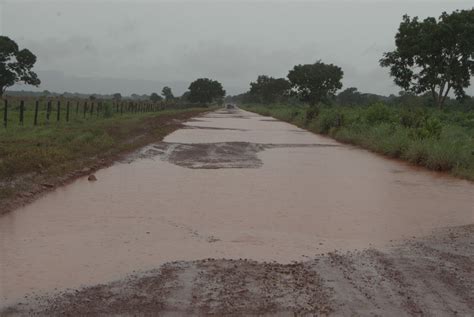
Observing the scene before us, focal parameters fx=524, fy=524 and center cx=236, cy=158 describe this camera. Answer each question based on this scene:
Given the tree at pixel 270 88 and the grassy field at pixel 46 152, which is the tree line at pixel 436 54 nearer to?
the grassy field at pixel 46 152

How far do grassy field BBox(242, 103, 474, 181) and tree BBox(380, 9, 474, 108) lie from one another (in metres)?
8.30

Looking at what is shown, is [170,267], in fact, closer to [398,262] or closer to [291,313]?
[291,313]

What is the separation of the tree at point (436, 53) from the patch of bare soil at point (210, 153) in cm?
1754

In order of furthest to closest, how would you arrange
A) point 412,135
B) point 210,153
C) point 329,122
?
point 329,122
point 412,135
point 210,153

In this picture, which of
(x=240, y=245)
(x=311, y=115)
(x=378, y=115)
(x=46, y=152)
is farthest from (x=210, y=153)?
(x=311, y=115)

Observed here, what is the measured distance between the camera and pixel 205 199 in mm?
9070

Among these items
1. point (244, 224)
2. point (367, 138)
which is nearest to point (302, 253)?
point (244, 224)

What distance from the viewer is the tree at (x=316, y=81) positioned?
61578 mm

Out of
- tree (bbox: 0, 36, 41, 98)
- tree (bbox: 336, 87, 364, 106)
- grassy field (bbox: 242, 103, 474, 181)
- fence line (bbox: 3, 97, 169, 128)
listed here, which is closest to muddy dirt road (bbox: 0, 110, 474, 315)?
grassy field (bbox: 242, 103, 474, 181)

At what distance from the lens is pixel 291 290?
4.63m

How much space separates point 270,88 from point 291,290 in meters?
96.3

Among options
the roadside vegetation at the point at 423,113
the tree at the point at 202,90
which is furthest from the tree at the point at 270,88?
the roadside vegetation at the point at 423,113

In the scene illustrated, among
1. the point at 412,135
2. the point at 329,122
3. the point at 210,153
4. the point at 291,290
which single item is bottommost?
the point at 210,153

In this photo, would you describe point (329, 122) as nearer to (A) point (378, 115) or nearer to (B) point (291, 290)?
(A) point (378, 115)
